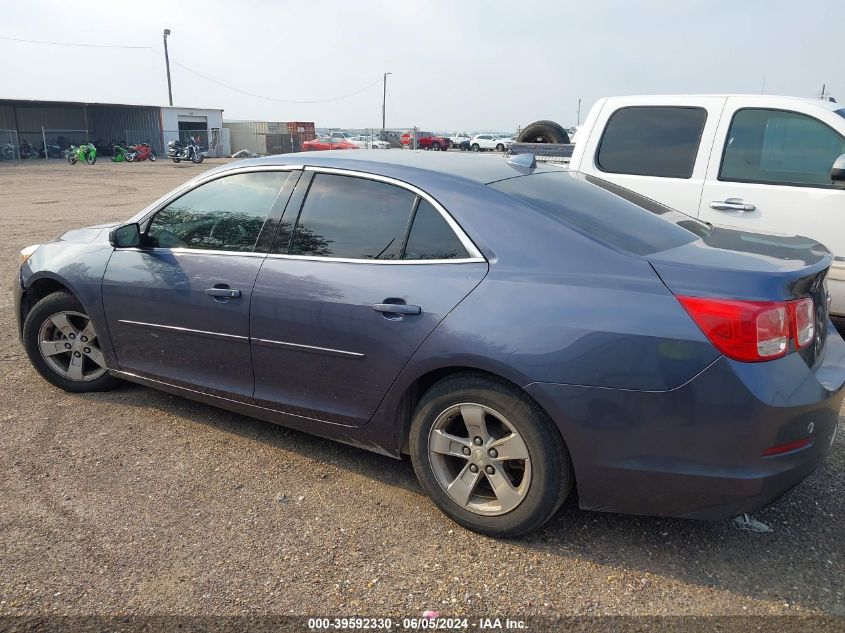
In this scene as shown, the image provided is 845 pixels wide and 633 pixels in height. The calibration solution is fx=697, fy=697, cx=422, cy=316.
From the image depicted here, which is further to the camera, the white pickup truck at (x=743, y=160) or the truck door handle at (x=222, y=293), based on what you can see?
the white pickup truck at (x=743, y=160)

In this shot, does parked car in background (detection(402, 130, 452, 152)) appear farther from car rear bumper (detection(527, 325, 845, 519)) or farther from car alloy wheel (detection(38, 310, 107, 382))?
car rear bumper (detection(527, 325, 845, 519))

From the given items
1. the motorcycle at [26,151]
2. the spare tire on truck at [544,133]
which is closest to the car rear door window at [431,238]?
the spare tire on truck at [544,133]

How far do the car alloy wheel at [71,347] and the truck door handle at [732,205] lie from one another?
460 centimetres

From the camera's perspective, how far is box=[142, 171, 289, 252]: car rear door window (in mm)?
3715

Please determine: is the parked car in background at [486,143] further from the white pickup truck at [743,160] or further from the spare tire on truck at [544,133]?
the white pickup truck at [743,160]

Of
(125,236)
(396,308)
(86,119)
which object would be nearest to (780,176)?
(396,308)

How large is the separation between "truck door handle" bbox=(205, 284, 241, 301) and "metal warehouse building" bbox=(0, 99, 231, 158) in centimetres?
4468

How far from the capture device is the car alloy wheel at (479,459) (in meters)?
2.88

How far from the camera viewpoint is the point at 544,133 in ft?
32.5

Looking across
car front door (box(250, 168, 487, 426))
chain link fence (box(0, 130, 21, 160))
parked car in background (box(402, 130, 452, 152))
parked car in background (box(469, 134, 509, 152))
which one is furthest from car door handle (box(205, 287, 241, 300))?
parked car in background (box(469, 134, 509, 152))

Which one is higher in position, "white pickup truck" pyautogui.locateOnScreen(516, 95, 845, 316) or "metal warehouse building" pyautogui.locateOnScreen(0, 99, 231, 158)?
"white pickup truck" pyautogui.locateOnScreen(516, 95, 845, 316)

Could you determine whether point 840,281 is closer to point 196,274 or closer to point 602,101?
point 602,101

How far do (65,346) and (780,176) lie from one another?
208 inches

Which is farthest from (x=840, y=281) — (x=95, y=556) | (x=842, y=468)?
(x=95, y=556)
